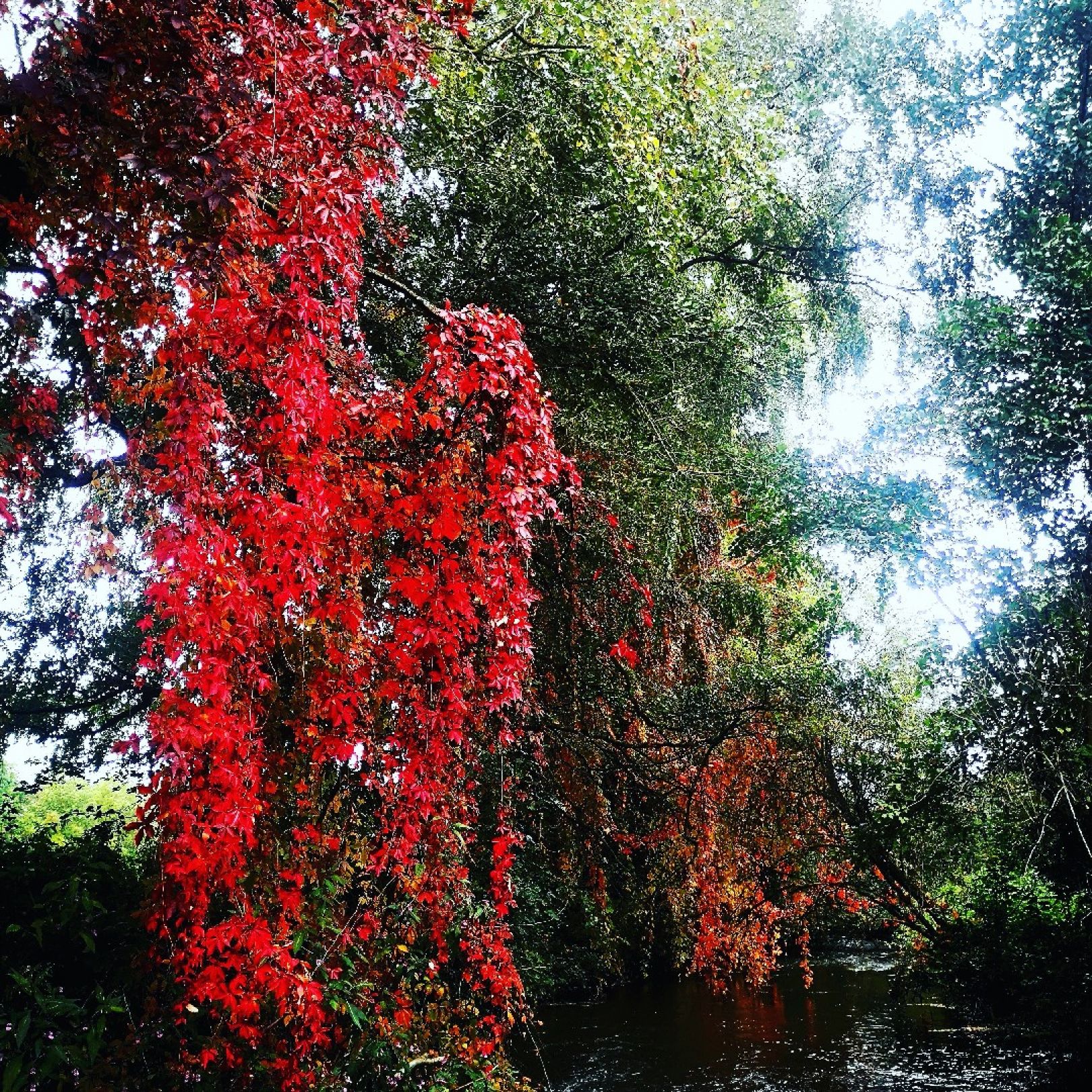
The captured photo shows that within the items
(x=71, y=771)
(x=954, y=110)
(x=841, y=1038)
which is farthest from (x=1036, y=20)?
(x=71, y=771)

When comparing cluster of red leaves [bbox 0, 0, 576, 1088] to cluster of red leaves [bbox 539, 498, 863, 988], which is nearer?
cluster of red leaves [bbox 0, 0, 576, 1088]

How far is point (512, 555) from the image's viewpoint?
141 inches

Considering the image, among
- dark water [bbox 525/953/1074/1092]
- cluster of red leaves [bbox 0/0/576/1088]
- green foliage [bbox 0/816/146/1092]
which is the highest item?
cluster of red leaves [bbox 0/0/576/1088]

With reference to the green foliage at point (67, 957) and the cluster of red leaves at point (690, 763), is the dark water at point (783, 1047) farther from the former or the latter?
the green foliage at point (67, 957)

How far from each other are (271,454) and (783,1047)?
10392 mm

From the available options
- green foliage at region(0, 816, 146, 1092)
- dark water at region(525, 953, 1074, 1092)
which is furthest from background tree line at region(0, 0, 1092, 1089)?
dark water at region(525, 953, 1074, 1092)

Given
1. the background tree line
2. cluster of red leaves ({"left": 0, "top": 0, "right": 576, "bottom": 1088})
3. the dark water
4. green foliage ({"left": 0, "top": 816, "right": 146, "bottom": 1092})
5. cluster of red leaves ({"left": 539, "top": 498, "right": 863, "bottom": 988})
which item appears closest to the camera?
cluster of red leaves ({"left": 0, "top": 0, "right": 576, "bottom": 1088})

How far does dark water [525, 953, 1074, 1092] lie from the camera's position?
839cm

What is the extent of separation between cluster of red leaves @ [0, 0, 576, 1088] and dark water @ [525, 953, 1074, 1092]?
22.1ft

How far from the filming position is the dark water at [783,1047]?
27.5ft

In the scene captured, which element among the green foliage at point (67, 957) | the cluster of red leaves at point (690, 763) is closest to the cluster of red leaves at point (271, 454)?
the green foliage at point (67, 957)

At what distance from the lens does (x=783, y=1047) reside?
33.0 ft

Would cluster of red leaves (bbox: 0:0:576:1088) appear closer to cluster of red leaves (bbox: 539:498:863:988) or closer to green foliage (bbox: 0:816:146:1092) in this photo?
green foliage (bbox: 0:816:146:1092)

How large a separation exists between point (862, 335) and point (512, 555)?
18.8 feet
